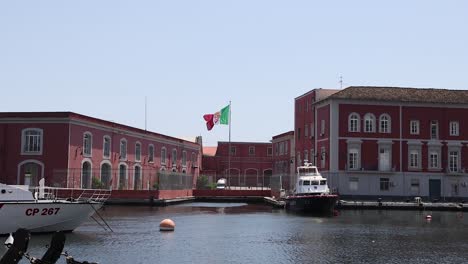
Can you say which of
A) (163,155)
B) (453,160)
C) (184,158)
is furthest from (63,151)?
(453,160)

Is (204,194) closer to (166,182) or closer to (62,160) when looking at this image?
(166,182)

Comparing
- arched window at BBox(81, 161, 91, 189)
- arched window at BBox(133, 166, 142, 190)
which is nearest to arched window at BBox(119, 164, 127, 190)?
arched window at BBox(133, 166, 142, 190)

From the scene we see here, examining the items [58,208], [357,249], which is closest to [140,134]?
[58,208]

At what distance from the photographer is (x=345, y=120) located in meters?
69.6

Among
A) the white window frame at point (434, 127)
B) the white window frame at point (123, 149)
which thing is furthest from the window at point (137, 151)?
the white window frame at point (434, 127)

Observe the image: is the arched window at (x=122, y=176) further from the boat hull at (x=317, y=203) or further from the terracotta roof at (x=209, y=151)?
the terracotta roof at (x=209, y=151)

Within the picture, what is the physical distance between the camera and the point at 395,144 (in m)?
69.8

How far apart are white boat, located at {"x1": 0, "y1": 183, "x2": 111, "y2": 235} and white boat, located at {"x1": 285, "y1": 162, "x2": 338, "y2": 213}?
25.6 metres

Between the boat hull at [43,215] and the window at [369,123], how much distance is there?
42400 mm

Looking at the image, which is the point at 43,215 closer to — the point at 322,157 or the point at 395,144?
the point at 322,157

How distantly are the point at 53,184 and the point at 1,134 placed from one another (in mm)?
7125

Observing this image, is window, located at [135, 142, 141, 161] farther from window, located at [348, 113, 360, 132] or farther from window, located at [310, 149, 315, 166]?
window, located at [348, 113, 360, 132]

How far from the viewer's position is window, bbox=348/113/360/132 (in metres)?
69.6

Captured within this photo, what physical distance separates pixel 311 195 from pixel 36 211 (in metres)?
29.6
